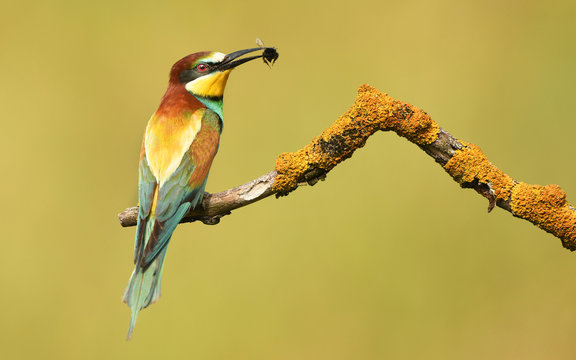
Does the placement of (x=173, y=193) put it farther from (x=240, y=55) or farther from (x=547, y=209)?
(x=547, y=209)

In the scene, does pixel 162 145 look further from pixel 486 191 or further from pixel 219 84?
pixel 486 191

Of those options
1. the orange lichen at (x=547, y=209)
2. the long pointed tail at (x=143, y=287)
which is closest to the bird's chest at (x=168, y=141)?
the long pointed tail at (x=143, y=287)

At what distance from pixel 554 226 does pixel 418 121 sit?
0.42 m

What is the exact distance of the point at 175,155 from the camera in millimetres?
1524

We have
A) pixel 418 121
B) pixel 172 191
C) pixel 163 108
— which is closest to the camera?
pixel 418 121

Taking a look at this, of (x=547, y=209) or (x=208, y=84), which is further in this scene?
(x=208, y=84)

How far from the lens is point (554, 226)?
138 cm

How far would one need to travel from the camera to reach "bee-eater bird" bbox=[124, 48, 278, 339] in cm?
145

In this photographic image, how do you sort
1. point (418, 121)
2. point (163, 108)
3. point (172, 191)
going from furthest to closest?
point (163, 108) → point (172, 191) → point (418, 121)

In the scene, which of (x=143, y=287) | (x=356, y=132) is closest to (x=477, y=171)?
(x=356, y=132)

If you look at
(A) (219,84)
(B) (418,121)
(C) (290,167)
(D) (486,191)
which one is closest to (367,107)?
(B) (418,121)

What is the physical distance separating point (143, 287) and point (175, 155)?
0.35 metres

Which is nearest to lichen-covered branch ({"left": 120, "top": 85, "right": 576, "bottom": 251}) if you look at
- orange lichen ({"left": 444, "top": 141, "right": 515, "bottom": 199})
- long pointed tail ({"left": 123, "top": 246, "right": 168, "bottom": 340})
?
orange lichen ({"left": 444, "top": 141, "right": 515, "bottom": 199})

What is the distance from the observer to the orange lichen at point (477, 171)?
4.54 feet
